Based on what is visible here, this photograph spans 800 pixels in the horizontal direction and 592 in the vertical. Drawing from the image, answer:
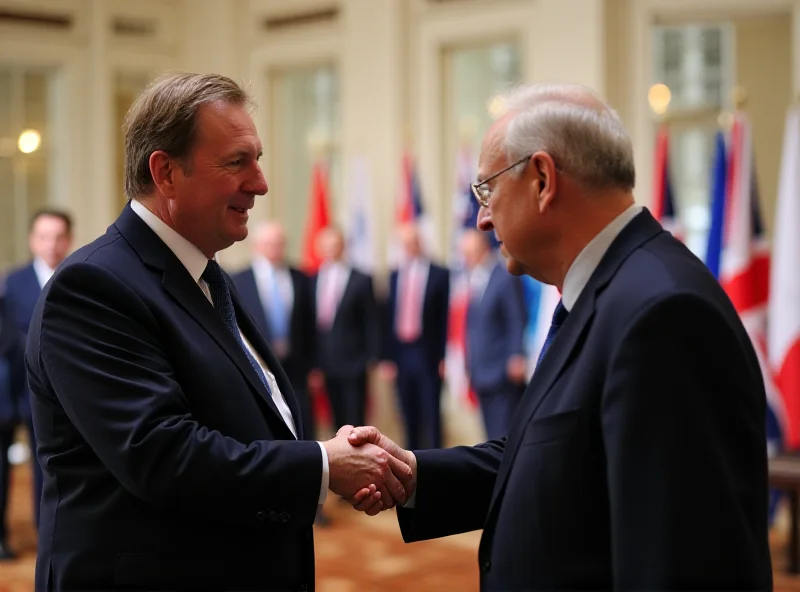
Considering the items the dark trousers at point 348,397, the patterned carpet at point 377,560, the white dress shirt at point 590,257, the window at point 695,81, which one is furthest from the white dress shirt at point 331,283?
the white dress shirt at point 590,257

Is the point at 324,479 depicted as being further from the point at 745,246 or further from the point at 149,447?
the point at 745,246

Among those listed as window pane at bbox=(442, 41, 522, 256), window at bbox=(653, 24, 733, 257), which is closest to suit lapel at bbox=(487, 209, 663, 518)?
window pane at bbox=(442, 41, 522, 256)

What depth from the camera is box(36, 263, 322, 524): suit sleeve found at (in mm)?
1793

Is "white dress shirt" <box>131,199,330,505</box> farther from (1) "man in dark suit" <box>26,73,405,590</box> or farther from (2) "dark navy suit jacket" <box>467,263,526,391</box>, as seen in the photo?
(2) "dark navy suit jacket" <box>467,263,526,391</box>

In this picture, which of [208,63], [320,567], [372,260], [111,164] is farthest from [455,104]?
[320,567]

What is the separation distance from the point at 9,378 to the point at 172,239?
3.95 m

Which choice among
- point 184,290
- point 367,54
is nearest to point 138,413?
point 184,290

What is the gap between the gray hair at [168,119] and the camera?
1.98 m

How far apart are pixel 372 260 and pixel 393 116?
1259mm

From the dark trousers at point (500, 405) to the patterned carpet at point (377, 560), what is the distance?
2.81 feet

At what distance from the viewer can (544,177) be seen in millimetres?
1688

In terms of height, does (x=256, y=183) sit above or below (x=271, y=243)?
above

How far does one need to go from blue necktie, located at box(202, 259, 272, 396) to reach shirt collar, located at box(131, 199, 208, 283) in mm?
92

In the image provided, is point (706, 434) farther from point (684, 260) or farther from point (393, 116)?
point (393, 116)
